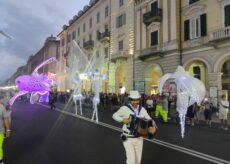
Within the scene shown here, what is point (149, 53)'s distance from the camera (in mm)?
26938

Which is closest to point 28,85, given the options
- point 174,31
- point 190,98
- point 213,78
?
point 174,31

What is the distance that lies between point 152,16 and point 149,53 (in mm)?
3587

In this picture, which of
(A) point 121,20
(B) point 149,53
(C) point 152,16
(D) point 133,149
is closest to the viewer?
(D) point 133,149

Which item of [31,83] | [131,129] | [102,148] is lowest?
[102,148]

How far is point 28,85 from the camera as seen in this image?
86.4 feet

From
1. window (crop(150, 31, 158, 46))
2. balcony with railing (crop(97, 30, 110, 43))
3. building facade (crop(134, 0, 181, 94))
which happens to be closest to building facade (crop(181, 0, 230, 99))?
building facade (crop(134, 0, 181, 94))

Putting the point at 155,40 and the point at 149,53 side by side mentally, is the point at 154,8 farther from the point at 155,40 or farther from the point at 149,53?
the point at 149,53

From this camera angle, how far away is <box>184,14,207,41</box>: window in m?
22.6

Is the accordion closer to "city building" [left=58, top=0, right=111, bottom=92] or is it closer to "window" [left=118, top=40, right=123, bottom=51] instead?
"city building" [left=58, top=0, right=111, bottom=92]

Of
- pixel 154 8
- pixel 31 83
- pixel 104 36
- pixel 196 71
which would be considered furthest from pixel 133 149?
pixel 104 36

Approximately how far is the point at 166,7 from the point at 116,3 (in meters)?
11.3

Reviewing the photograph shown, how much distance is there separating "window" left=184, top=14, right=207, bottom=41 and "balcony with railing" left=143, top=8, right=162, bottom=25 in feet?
10.3

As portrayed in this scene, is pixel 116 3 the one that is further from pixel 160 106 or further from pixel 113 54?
pixel 160 106

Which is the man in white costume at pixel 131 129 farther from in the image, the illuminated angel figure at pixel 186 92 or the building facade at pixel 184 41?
the building facade at pixel 184 41
